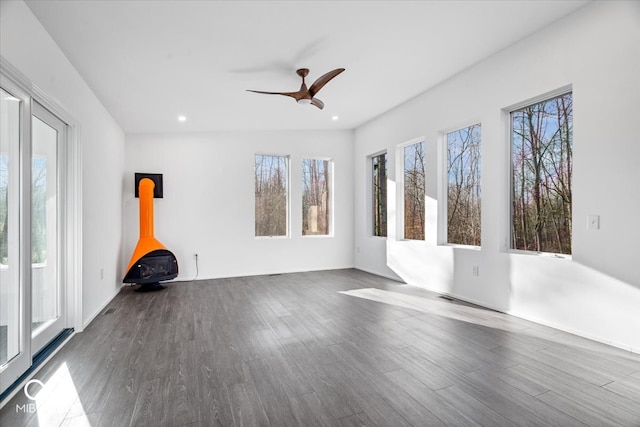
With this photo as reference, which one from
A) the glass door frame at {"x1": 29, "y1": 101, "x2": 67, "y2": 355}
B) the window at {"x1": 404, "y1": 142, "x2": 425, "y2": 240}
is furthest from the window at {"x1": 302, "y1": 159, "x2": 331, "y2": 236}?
the glass door frame at {"x1": 29, "y1": 101, "x2": 67, "y2": 355}

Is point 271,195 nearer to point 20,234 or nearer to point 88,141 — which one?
point 88,141

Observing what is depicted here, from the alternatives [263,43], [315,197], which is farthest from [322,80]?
[315,197]

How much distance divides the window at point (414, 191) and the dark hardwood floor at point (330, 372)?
1721mm

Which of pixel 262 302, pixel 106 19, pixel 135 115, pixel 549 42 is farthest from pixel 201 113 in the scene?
pixel 549 42

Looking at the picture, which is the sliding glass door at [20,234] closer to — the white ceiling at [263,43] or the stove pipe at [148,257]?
the white ceiling at [263,43]

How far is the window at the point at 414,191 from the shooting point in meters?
5.18

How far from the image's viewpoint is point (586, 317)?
289 cm

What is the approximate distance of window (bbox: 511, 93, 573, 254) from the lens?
3240 millimetres

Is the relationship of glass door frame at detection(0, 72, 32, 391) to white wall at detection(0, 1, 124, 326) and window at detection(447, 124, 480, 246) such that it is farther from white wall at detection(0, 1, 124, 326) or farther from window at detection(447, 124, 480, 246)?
window at detection(447, 124, 480, 246)

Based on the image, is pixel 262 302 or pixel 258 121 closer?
pixel 262 302

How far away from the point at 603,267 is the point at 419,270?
2.42 metres

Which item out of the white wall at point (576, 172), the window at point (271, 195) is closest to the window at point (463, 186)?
the white wall at point (576, 172)

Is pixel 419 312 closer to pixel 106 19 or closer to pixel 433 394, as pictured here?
pixel 433 394

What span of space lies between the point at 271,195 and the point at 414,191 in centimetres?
262
